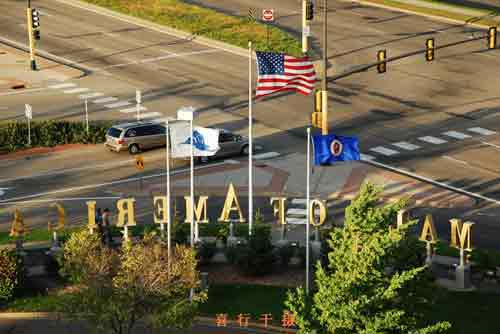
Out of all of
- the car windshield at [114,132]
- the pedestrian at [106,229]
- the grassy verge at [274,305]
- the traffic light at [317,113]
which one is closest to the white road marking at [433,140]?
the traffic light at [317,113]

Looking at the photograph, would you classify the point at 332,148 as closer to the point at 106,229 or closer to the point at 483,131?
the point at 106,229

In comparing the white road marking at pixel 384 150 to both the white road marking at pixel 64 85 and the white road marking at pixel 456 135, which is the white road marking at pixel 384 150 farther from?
the white road marking at pixel 64 85

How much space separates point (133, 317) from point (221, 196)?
1956 centimetres

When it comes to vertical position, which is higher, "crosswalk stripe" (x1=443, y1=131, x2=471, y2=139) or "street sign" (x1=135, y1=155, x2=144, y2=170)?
"crosswalk stripe" (x1=443, y1=131, x2=471, y2=139)

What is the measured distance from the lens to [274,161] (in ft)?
201

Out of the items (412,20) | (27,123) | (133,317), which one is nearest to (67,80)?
(27,123)

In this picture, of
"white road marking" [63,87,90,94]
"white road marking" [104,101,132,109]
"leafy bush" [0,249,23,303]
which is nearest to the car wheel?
"white road marking" [104,101,132,109]

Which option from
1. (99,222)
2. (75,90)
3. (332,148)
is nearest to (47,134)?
(75,90)

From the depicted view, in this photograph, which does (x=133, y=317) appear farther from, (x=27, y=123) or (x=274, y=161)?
(x=27, y=123)

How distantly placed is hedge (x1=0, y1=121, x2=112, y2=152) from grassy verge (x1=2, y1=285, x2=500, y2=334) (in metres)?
21.5

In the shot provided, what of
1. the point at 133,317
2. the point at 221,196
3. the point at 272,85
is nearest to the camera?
the point at 133,317

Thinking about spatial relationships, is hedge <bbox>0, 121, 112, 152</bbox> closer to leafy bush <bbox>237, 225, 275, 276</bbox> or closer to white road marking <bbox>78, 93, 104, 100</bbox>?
white road marking <bbox>78, 93, 104, 100</bbox>

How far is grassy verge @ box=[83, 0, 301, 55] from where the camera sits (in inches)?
3344

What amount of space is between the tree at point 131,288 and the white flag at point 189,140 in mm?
7401
